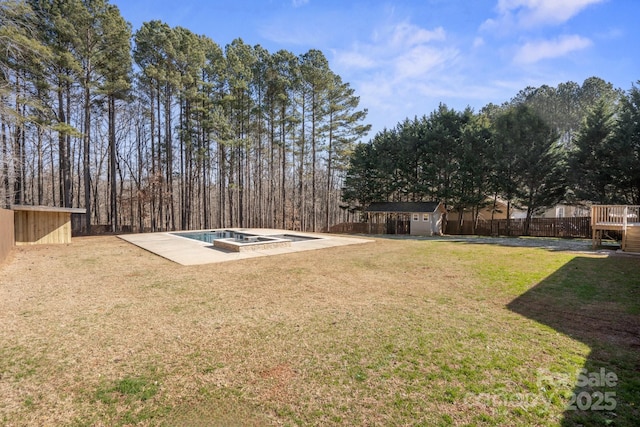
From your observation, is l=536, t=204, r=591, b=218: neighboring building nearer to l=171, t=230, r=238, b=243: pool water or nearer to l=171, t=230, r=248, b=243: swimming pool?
l=171, t=230, r=248, b=243: swimming pool

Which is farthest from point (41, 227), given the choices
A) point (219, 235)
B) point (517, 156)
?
point (517, 156)

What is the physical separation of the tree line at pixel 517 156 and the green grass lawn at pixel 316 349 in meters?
14.1

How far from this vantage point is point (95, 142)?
2461cm

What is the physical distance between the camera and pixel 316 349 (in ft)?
11.3

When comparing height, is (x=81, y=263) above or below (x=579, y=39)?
below

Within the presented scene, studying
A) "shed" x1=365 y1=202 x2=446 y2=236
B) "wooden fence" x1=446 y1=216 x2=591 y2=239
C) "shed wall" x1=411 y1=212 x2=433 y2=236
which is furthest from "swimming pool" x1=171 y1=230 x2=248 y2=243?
"wooden fence" x1=446 y1=216 x2=591 y2=239

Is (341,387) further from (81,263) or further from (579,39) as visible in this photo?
(579,39)

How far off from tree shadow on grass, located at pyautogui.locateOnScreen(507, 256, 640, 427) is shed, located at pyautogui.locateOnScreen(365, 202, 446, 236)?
1190 cm

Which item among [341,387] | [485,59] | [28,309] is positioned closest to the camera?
[341,387]

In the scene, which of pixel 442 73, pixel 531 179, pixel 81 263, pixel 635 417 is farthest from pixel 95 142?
pixel 531 179

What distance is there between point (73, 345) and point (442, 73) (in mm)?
13026

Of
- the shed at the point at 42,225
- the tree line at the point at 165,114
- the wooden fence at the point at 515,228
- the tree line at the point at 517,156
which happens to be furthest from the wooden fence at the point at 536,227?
the shed at the point at 42,225

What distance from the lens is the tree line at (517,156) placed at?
16.2 meters

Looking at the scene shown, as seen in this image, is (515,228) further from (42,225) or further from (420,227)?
(42,225)
